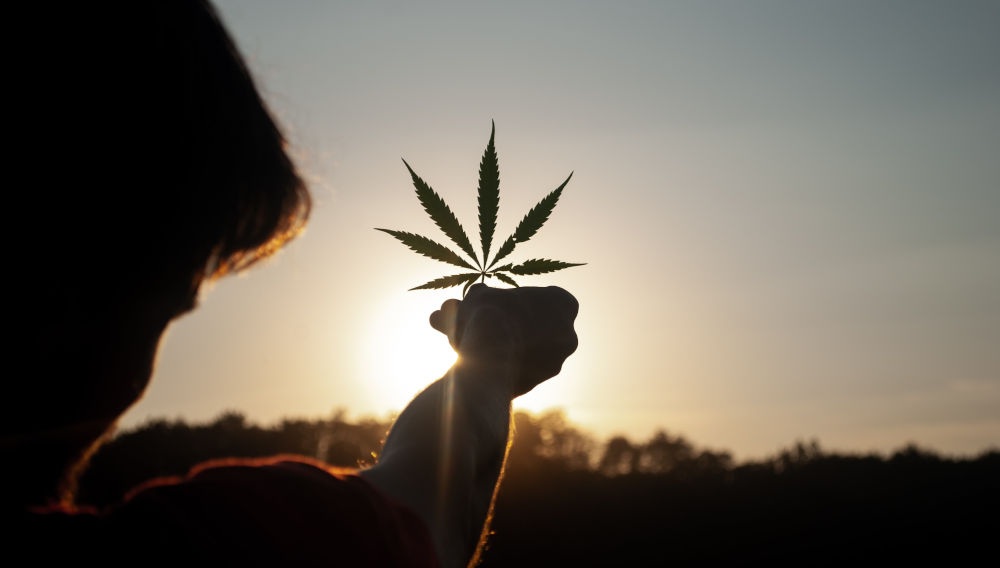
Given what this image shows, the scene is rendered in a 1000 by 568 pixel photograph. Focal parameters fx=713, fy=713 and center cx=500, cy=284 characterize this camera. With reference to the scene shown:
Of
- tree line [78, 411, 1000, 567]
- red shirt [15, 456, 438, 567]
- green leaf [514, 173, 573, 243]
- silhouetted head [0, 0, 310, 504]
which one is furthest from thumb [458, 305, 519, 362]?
tree line [78, 411, 1000, 567]

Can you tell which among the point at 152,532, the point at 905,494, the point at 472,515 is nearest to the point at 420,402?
the point at 472,515

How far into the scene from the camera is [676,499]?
31.2ft

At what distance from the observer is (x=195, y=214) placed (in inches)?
67.9

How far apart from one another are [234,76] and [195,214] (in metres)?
0.41

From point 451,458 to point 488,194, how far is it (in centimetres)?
96

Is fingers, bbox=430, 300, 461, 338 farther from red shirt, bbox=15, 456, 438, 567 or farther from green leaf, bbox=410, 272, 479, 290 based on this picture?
red shirt, bbox=15, 456, 438, 567

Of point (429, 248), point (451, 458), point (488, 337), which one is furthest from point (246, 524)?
point (429, 248)

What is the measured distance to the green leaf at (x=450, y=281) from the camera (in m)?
2.33

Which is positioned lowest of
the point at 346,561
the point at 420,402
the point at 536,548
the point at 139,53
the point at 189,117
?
the point at 536,548

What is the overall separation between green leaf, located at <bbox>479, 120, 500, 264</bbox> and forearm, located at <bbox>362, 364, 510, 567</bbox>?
455mm

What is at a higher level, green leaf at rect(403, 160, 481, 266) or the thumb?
green leaf at rect(403, 160, 481, 266)

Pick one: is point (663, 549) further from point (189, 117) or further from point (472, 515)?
point (189, 117)

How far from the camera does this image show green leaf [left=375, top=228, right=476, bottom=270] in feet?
7.51

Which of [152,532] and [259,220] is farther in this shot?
[259,220]
